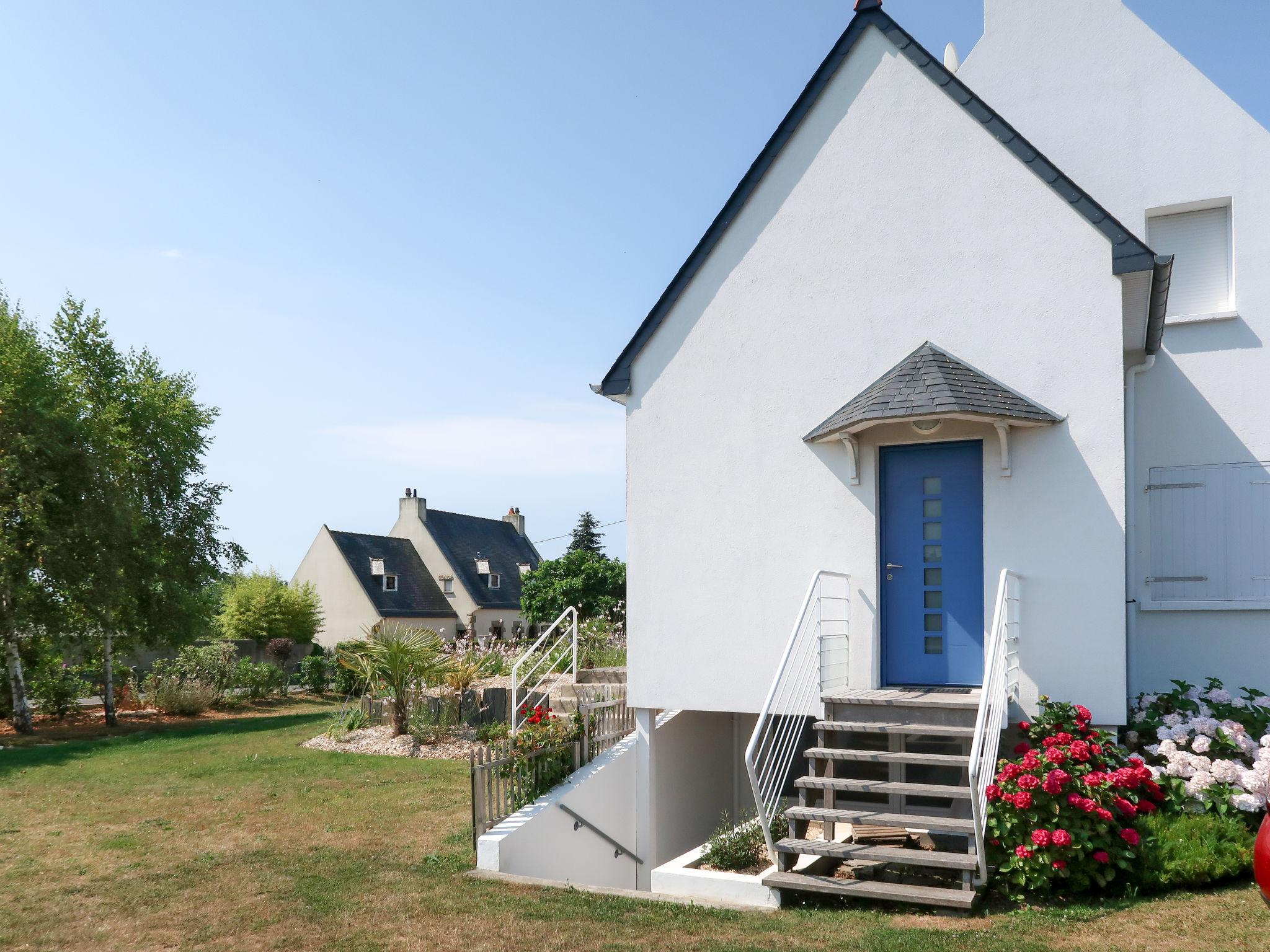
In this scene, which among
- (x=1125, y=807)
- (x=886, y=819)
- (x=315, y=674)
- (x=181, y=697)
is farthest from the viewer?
(x=315, y=674)

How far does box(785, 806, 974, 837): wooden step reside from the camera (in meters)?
7.12

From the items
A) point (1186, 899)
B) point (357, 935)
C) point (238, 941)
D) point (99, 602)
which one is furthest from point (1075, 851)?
point (99, 602)

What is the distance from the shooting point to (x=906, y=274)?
31.1 ft

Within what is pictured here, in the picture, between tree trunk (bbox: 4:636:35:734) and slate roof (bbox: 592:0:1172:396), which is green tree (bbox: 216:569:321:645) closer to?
tree trunk (bbox: 4:636:35:734)

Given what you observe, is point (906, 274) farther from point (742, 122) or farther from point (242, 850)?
point (242, 850)

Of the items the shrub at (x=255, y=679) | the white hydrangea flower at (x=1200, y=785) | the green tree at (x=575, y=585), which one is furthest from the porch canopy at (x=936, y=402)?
the shrub at (x=255, y=679)

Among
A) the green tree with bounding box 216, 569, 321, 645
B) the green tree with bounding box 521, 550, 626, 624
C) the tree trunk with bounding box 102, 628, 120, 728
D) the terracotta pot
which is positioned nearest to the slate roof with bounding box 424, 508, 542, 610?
the green tree with bounding box 216, 569, 321, 645

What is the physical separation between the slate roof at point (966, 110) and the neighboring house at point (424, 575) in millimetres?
30290

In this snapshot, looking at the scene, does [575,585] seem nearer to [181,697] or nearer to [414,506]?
[181,697]

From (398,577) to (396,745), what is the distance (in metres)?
26.9

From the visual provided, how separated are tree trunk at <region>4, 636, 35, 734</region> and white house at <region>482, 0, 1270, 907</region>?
15020 mm

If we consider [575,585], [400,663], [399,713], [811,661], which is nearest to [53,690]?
[399,713]

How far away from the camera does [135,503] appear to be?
23.1 m

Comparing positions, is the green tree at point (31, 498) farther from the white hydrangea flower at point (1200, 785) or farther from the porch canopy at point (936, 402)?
the white hydrangea flower at point (1200, 785)
